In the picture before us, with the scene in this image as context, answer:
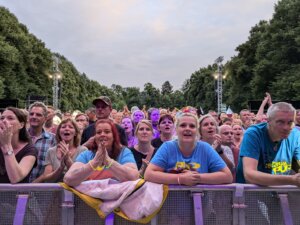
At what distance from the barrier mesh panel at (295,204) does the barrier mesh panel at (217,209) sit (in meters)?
0.50

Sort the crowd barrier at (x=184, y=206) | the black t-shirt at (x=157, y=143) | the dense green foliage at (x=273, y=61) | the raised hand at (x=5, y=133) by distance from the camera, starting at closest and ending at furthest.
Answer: the crowd barrier at (x=184, y=206) < the raised hand at (x=5, y=133) < the black t-shirt at (x=157, y=143) < the dense green foliage at (x=273, y=61)

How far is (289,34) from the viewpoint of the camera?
103ft

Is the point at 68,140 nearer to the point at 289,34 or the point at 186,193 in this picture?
the point at 186,193

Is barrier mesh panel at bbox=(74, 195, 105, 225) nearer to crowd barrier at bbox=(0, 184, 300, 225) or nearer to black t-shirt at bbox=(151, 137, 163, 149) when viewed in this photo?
crowd barrier at bbox=(0, 184, 300, 225)

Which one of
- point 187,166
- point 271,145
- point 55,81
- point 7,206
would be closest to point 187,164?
point 187,166

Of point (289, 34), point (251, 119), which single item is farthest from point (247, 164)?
point (289, 34)

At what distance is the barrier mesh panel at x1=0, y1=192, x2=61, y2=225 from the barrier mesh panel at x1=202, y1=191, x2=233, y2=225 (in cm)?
112

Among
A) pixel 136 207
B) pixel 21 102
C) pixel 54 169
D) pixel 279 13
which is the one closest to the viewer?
pixel 136 207

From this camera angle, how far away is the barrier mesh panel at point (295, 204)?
3051 millimetres

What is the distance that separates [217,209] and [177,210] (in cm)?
31

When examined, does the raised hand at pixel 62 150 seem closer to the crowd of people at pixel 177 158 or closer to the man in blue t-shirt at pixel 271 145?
the crowd of people at pixel 177 158

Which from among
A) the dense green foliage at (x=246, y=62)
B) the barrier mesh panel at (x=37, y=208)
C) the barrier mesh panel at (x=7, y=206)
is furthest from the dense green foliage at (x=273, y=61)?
the barrier mesh panel at (x=7, y=206)

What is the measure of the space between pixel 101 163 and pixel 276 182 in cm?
140

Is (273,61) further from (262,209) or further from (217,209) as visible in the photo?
(217,209)
